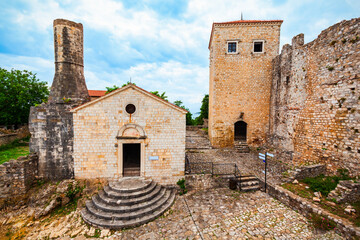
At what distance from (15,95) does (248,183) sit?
29315 mm

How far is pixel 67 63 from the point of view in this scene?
9148mm

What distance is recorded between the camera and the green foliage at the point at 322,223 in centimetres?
565

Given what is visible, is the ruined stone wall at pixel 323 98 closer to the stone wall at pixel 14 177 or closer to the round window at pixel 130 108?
the round window at pixel 130 108

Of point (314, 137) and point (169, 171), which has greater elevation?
point (314, 137)

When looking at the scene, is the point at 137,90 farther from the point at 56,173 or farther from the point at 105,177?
the point at 56,173

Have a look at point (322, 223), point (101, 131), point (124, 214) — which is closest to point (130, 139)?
point (101, 131)

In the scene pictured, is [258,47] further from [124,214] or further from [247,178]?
[124,214]

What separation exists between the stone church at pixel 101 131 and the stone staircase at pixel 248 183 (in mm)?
3412

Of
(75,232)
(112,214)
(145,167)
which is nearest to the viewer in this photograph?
(75,232)

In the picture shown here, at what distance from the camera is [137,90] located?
834cm

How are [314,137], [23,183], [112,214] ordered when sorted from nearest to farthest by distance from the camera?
[112,214] → [23,183] → [314,137]

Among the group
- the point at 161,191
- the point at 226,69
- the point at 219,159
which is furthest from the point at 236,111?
the point at 161,191

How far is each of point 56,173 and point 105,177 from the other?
2857 mm

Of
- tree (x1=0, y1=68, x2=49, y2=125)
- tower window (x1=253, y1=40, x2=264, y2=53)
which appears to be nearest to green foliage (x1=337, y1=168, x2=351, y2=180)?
tower window (x1=253, y1=40, x2=264, y2=53)
